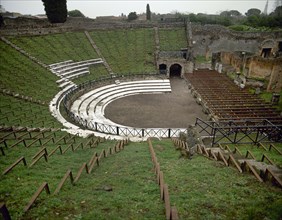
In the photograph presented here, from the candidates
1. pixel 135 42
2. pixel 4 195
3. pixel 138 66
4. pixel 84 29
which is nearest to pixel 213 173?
pixel 4 195

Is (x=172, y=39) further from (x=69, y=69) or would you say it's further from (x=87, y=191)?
→ (x=87, y=191)

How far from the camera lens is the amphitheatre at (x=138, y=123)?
5.86 meters

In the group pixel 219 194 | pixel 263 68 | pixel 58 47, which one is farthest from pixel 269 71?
pixel 58 47

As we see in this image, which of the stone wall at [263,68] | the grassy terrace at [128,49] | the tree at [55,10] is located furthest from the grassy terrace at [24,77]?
the stone wall at [263,68]

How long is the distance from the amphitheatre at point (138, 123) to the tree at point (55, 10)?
280 centimetres

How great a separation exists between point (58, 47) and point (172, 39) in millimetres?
19842

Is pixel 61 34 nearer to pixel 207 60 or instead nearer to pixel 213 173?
pixel 207 60

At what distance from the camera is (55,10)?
3866cm

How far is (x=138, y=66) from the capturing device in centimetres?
3406

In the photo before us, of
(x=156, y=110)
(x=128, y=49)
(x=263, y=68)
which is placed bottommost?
(x=156, y=110)

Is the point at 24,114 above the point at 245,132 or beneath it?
above

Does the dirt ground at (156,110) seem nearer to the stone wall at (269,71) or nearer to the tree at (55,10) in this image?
the stone wall at (269,71)

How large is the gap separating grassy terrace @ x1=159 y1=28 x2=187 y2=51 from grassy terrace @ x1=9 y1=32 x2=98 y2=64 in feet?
41.1

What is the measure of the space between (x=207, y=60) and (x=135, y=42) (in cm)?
1399
